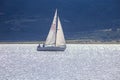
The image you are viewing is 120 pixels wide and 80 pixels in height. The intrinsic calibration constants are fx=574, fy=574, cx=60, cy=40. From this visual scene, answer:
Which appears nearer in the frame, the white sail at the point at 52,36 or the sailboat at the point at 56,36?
the white sail at the point at 52,36

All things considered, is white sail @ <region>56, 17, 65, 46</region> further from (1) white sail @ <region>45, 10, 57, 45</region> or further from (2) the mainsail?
(1) white sail @ <region>45, 10, 57, 45</region>

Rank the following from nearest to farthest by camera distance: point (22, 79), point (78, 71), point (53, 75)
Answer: point (22, 79), point (53, 75), point (78, 71)

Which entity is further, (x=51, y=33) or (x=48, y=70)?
(x=51, y=33)

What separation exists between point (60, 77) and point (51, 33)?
70.0 metres

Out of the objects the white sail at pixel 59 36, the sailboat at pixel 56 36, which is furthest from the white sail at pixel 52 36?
the white sail at pixel 59 36

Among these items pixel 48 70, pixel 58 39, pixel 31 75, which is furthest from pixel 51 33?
pixel 31 75

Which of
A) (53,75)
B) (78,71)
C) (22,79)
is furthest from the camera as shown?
(78,71)

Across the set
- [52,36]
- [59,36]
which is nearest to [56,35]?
[59,36]

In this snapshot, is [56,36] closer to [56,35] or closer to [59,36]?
[56,35]

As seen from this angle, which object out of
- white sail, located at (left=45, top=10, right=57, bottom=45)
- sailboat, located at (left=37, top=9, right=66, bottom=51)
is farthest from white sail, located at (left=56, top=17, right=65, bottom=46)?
white sail, located at (left=45, top=10, right=57, bottom=45)

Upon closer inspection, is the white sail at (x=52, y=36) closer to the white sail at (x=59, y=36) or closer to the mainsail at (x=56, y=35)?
the mainsail at (x=56, y=35)

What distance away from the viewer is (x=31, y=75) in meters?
124

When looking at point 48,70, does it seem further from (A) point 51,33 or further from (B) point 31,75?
(A) point 51,33

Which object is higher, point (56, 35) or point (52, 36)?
point (56, 35)
